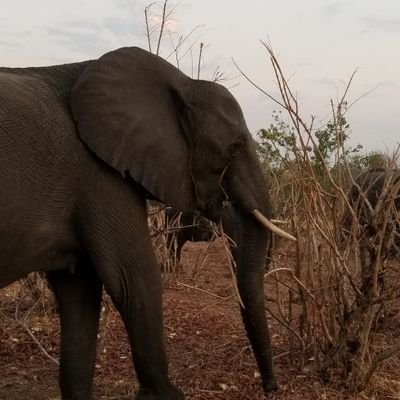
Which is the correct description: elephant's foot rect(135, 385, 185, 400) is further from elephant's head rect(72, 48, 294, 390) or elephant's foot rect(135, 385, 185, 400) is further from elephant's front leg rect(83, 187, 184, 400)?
elephant's head rect(72, 48, 294, 390)

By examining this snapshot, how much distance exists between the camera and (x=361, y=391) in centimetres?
409

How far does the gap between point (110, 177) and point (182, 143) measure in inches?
16.1

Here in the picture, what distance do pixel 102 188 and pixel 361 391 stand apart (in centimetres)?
183

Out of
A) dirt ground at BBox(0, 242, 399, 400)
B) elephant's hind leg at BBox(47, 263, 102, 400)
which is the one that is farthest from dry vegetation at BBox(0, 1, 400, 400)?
elephant's hind leg at BBox(47, 263, 102, 400)

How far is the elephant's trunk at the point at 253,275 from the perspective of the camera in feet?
12.6

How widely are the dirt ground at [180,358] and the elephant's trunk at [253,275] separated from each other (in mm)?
162

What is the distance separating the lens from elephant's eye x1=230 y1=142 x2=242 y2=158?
11.9ft

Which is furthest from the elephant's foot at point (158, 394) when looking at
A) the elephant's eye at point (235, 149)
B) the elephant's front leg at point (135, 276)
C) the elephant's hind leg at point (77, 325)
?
the elephant's eye at point (235, 149)

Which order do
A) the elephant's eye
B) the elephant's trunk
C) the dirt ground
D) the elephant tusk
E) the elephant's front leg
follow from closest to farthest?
1. the elephant's front leg
2. the elephant's eye
3. the elephant tusk
4. the elephant's trunk
5. the dirt ground

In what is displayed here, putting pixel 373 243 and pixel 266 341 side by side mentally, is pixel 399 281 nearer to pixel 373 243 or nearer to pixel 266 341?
pixel 373 243

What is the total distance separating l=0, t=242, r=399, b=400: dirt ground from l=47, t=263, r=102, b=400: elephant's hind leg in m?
0.49

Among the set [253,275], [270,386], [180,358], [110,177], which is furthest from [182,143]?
[180,358]

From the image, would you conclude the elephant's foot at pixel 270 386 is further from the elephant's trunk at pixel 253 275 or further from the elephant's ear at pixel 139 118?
the elephant's ear at pixel 139 118

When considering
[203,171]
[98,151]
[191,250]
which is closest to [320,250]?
[203,171]
